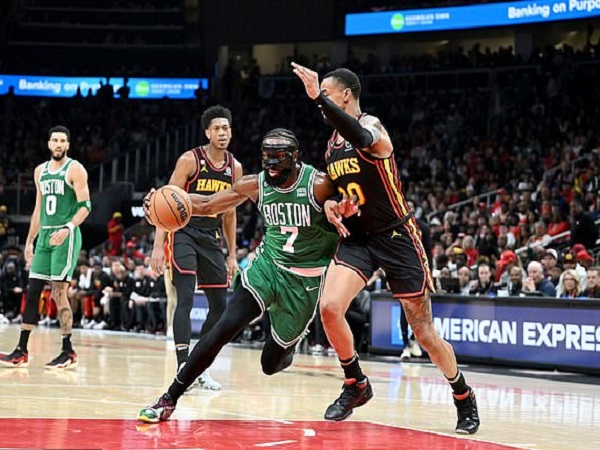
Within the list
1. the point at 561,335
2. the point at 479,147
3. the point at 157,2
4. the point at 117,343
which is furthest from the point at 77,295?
the point at 157,2

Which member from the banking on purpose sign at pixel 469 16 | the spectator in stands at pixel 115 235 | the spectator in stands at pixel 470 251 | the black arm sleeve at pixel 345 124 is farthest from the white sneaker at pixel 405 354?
the spectator in stands at pixel 115 235

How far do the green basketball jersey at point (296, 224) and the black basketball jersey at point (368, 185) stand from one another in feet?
0.54

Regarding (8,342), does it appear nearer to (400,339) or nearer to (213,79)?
(400,339)

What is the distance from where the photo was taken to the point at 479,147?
25.7 metres

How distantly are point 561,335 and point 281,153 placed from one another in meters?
6.33

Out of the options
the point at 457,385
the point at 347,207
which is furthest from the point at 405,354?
the point at 347,207

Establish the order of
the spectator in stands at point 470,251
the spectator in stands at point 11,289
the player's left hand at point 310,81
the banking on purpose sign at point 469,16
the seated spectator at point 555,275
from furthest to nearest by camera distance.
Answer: the banking on purpose sign at point 469,16 → the spectator in stands at point 11,289 → the spectator in stands at point 470,251 → the seated spectator at point 555,275 → the player's left hand at point 310,81

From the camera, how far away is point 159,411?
648 cm

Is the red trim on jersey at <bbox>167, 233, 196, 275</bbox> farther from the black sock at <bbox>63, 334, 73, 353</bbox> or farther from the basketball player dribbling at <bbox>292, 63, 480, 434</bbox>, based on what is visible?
the basketball player dribbling at <bbox>292, 63, 480, 434</bbox>

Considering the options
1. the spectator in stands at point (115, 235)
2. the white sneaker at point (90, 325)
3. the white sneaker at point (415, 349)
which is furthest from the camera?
the spectator in stands at point (115, 235)

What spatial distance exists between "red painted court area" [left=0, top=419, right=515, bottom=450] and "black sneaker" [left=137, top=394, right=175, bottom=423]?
6cm

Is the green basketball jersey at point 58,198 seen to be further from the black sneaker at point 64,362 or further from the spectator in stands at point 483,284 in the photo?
the spectator in stands at point 483,284

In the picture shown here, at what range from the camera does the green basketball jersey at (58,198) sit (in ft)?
34.8

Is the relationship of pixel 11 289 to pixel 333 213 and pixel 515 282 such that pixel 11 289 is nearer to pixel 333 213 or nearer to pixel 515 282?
pixel 515 282
